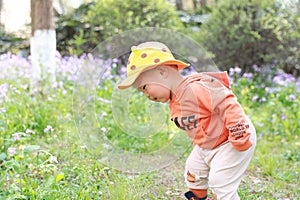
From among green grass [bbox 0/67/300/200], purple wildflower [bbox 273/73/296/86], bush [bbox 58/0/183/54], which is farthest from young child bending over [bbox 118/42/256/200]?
bush [bbox 58/0/183/54]

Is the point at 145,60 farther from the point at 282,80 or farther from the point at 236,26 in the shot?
the point at 236,26

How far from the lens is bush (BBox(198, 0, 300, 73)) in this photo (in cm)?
662

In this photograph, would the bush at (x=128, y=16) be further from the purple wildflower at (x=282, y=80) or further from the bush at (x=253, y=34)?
the purple wildflower at (x=282, y=80)

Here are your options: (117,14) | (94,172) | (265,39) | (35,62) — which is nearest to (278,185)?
(94,172)

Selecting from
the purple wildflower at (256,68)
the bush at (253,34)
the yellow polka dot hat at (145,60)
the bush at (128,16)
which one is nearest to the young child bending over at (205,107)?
the yellow polka dot hat at (145,60)

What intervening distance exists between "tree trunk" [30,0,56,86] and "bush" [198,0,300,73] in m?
2.81

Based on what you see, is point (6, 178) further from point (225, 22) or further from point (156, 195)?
point (225, 22)

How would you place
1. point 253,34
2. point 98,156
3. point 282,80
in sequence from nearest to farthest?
point 98,156 → point 282,80 → point 253,34

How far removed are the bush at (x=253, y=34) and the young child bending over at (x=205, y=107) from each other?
15.1 feet

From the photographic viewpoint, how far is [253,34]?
6.56 m

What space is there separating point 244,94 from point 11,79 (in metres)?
2.73

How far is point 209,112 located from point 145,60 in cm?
42

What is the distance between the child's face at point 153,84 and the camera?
207cm

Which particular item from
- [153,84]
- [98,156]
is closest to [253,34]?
[98,156]
